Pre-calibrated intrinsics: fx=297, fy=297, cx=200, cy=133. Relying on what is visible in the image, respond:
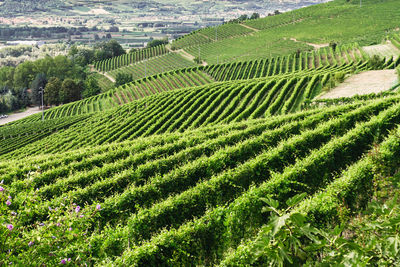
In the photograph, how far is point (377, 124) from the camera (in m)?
17.4

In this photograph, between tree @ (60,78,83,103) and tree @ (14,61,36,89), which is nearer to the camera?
tree @ (60,78,83,103)

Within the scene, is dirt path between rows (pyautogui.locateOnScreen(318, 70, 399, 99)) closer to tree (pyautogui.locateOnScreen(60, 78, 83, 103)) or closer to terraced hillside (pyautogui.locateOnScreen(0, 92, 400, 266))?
terraced hillside (pyautogui.locateOnScreen(0, 92, 400, 266))

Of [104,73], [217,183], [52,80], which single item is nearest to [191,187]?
[217,183]

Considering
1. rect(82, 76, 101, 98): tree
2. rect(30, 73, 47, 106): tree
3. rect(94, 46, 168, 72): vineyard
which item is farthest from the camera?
rect(94, 46, 168, 72): vineyard

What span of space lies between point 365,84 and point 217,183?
35303 millimetres

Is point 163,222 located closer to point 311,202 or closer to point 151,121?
point 311,202

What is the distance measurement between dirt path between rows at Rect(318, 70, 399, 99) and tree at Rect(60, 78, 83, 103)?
9002cm

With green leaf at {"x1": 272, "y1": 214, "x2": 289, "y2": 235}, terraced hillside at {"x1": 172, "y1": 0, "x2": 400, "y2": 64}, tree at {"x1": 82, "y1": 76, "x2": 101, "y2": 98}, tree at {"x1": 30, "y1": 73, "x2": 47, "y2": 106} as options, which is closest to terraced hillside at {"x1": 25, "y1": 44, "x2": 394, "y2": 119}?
tree at {"x1": 82, "y1": 76, "x2": 101, "y2": 98}

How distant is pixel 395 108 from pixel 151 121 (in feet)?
107

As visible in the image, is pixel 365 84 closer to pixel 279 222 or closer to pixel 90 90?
pixel 279 222

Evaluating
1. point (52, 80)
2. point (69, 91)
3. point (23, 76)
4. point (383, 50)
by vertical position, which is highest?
point (383, 50)

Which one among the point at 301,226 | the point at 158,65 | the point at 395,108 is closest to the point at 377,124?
the point at 395,108

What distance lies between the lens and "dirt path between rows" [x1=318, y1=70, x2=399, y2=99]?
3708 centimetres

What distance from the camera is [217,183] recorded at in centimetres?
1398
